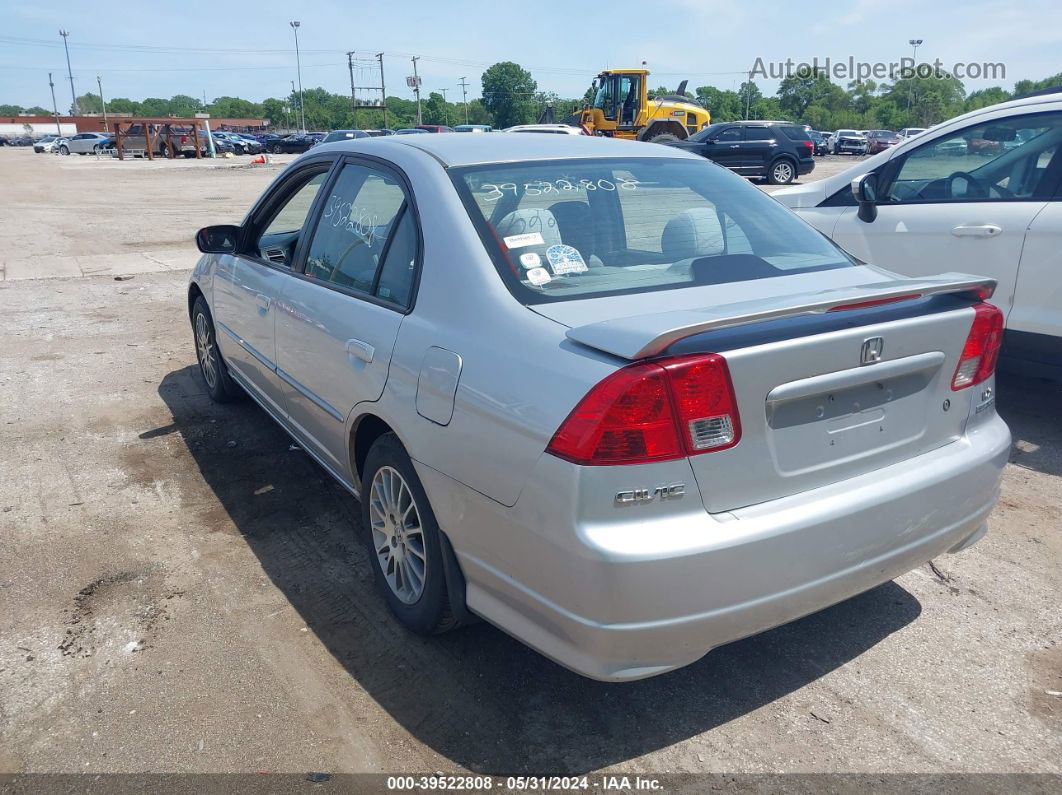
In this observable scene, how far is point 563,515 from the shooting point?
7.25ft

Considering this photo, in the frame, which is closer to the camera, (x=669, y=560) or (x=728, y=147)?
(x=669, y=560)

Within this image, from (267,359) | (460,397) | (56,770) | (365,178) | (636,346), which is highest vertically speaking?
(365,178)

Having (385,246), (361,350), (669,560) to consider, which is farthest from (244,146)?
(669,560)

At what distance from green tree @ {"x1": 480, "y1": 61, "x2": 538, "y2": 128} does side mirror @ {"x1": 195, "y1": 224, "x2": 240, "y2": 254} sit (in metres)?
103

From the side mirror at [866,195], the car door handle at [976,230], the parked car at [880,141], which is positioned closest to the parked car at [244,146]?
the parked car at [880,141]

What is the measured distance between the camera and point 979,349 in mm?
2814

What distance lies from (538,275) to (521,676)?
53.1 inches

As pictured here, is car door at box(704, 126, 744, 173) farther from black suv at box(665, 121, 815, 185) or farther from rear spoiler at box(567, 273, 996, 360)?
rear spoiler at box(567, 273, 996, 360)

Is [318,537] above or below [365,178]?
below

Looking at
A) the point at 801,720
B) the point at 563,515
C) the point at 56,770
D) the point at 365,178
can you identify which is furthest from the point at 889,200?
the point at 56,770

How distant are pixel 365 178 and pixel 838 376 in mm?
2177

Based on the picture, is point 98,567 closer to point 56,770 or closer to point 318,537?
point 318,537

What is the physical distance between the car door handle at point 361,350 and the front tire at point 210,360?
2527 millimetres

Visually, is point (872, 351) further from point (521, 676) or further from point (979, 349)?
point (521, 676)
